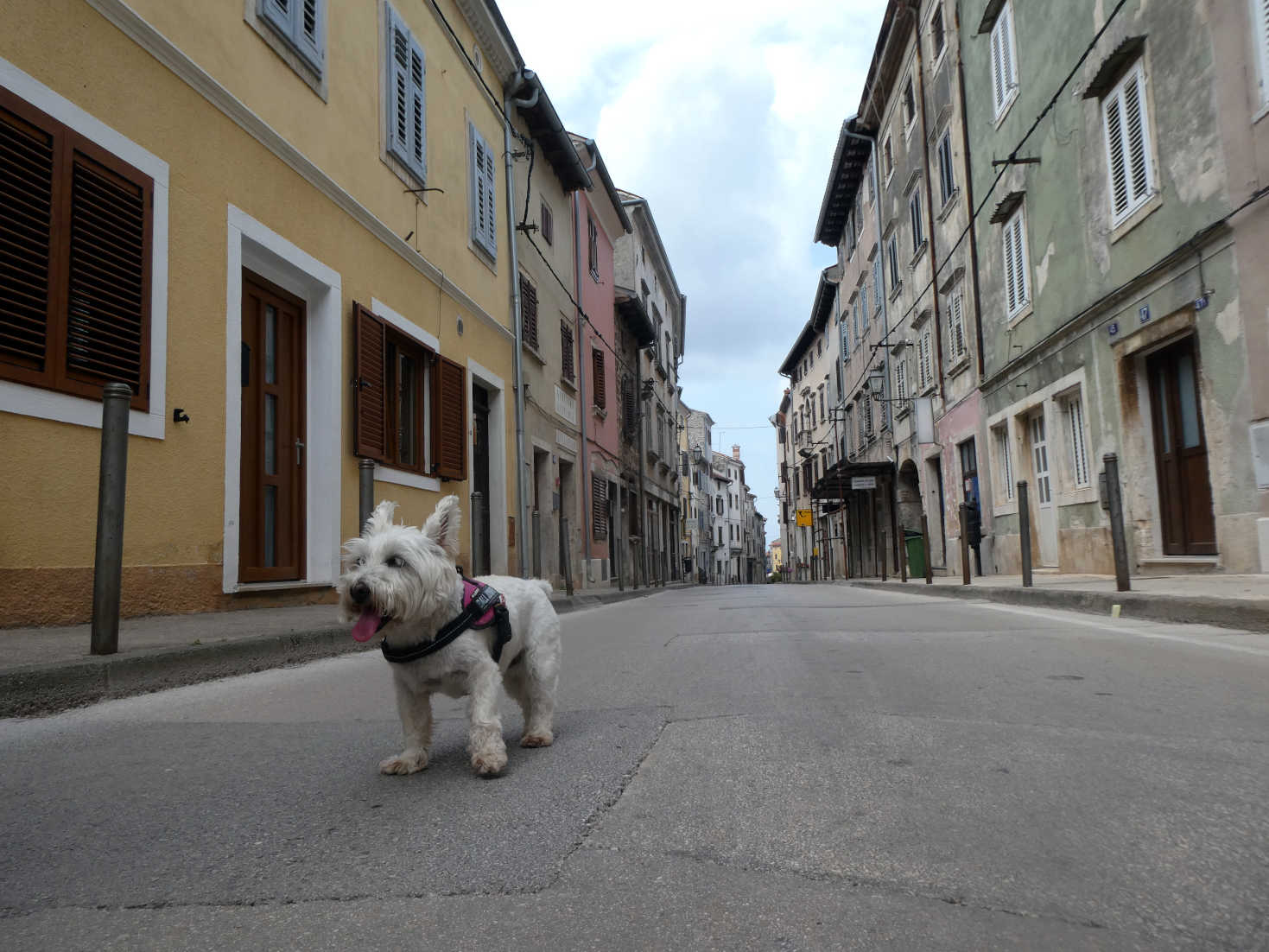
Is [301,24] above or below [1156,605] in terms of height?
above

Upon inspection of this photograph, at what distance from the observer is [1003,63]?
15617 mm

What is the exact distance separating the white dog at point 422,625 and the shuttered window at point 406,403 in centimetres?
719

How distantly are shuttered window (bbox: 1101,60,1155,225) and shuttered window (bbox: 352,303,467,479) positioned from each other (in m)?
8.78

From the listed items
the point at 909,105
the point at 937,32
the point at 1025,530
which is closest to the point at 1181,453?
the point at 1025,530

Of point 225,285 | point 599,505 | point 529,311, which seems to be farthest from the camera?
point 599,505

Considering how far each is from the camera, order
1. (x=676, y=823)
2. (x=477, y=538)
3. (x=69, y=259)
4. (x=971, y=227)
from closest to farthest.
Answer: (x=676, y=823)
(x=69, y=259)
(x=477, y=538)
(x=971, y=227)

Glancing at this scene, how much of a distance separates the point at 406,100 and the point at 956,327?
40.4 ft

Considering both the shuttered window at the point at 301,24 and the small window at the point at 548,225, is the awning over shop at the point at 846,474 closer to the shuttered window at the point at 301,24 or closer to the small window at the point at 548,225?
the small window at the point at 548,225

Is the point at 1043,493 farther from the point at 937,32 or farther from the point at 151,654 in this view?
the point at 151,654

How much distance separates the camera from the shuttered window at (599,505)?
72.6 ft

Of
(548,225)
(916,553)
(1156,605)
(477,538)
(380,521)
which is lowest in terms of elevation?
(1156,605)

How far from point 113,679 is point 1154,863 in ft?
14.1

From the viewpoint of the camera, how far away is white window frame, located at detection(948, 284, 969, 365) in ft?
61.8

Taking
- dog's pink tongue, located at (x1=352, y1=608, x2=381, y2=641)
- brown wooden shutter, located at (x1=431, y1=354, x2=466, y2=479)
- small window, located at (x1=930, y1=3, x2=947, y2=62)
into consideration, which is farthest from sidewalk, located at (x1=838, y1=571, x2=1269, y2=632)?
small window, located at (x1=930, y1=3, x2=947, y2=62)
